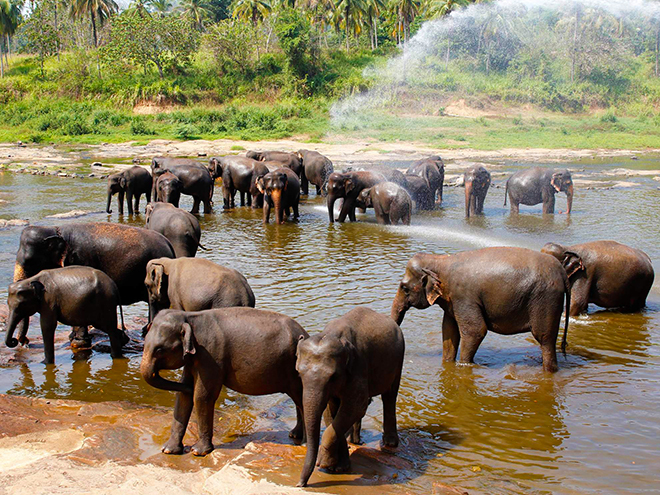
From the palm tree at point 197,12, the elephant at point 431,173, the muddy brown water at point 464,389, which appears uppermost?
the palm tree at point 197,12

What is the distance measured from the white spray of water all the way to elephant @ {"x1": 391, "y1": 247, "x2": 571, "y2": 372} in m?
47.3

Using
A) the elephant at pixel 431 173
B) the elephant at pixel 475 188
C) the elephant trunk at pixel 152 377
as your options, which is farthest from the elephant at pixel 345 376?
the elephant at pixel 431 173

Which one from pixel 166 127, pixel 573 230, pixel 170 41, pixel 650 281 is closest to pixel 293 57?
pixel 170 41

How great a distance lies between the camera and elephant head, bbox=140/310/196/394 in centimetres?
536

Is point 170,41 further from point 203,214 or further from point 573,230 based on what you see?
point 573,230

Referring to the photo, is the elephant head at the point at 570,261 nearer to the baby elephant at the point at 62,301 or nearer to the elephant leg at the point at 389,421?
the elephant leg at the point at 389,421

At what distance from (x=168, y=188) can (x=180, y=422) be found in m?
11.8

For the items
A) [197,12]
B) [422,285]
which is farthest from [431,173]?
[197,12]

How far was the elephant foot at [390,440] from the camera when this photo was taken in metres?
Result: 5.88

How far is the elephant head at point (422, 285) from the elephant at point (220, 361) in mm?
2338

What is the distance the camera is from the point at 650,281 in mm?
9992

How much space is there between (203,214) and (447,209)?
22.6 ft

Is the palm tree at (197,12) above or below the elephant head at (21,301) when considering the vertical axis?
above

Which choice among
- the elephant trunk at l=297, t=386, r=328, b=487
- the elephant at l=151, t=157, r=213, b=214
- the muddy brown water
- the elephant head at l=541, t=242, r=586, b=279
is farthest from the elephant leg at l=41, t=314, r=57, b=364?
the elephant at l=151, t=157, r=213, b=214
